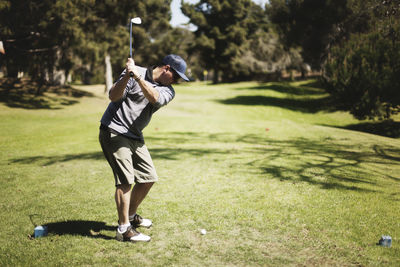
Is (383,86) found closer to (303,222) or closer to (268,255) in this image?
(303,222)

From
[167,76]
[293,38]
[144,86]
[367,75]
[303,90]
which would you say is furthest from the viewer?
[303,90]

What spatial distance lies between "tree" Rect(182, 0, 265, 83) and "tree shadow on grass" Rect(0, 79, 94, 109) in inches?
1321

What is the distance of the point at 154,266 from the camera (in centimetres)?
357

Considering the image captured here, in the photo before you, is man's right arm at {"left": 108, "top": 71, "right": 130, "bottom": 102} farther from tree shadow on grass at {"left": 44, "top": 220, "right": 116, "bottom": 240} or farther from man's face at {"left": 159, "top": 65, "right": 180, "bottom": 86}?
tree shadow on grass at {"left": 44, "top": 220, "right": 116, "bottom": 240}

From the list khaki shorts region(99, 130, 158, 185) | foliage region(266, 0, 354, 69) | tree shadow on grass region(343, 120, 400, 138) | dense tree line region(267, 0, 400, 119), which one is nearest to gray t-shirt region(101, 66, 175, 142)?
khaki shorts region(99, 130, 158, 185)

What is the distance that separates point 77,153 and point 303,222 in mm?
8162

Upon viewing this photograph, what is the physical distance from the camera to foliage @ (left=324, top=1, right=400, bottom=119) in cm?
1889

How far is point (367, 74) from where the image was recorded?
64.6 ft

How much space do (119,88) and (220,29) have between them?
2464 inches

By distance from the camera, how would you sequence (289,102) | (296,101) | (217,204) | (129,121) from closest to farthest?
1. (129,121)
2. (217,204)
3. (289,102)
4. (296,101)

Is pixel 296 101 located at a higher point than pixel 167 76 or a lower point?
lower

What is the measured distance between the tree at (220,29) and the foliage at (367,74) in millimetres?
39273

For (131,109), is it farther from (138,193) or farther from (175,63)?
(138,193)

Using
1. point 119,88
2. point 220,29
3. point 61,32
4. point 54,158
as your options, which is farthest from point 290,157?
point 220,29
